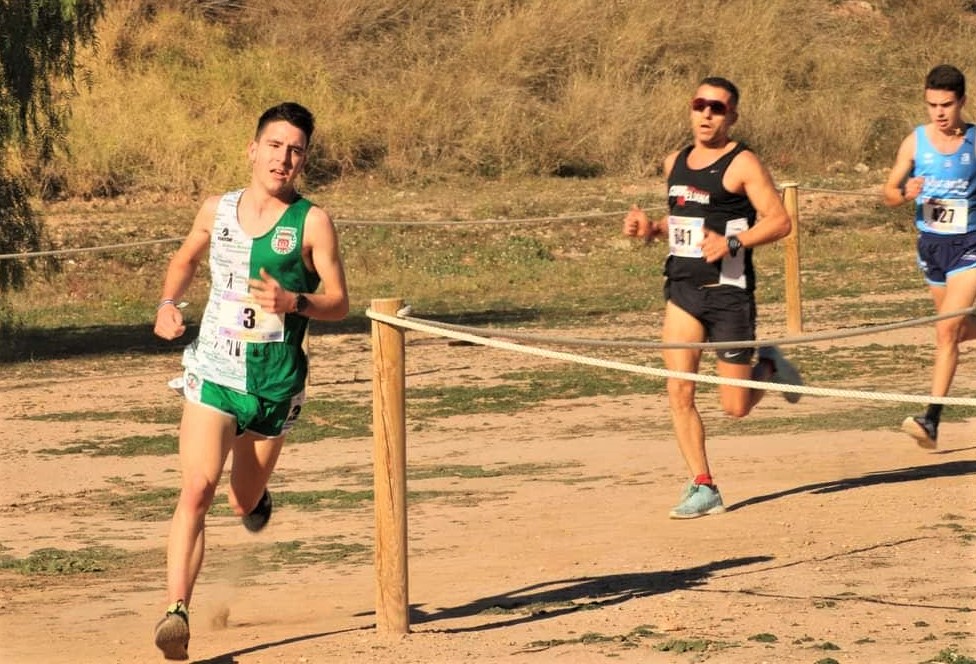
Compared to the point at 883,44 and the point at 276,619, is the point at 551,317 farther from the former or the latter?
the point at 883,44

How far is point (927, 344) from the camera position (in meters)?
14.6

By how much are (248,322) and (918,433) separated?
174 inches

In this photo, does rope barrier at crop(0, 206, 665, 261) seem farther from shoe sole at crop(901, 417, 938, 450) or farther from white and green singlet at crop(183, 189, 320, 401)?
white and green singlet at crop(183, 189, 320, 401)

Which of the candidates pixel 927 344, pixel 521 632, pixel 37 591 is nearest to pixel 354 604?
pixel 521 632

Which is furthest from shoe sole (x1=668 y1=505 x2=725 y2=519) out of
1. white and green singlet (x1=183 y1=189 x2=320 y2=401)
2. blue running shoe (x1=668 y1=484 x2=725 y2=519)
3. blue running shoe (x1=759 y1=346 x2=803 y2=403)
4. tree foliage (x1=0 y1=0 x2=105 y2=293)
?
tree foliage (x1=0 y1=0 x2=105 y2=293)

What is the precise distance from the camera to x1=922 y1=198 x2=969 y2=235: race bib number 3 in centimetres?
944

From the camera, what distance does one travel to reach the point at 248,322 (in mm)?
6234

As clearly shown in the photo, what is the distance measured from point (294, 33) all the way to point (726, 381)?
2263 cm

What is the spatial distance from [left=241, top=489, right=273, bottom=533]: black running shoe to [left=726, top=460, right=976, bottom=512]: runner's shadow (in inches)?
105

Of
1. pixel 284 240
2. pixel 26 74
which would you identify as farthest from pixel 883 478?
pixel 26 74

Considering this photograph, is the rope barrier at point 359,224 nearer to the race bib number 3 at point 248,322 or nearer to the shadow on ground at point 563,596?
the shadow on ground at point 563,596

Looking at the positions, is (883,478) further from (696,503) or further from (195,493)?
(195,493)

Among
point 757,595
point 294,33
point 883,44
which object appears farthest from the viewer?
point 883,44

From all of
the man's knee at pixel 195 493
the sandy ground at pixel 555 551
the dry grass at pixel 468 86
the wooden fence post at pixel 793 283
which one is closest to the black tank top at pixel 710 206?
the sandy ground at pixel 555 551
